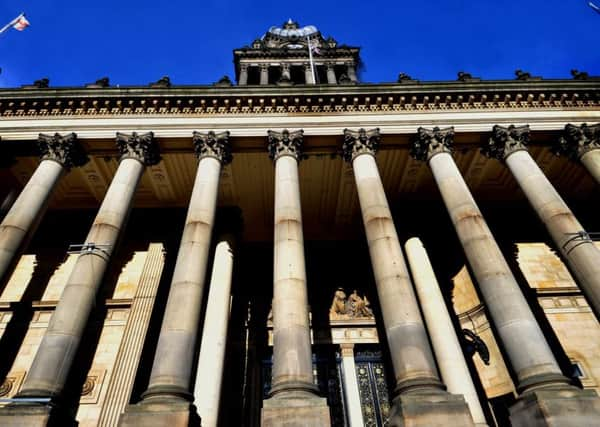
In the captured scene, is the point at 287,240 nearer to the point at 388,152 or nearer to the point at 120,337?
the point at 388,152

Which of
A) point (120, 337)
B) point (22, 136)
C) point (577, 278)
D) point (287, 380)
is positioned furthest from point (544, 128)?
point (22, 136)

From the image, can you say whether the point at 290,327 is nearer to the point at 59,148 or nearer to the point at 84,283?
the point at 84,283

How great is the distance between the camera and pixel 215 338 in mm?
13711

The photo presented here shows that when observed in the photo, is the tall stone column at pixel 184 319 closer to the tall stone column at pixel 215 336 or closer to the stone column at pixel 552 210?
the tall stone column at pixel 215 336

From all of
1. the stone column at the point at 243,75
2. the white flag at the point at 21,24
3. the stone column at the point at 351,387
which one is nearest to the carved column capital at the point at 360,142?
the stone column at the point at 351,387

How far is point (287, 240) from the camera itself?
11.6 metres

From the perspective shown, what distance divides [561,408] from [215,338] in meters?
10.5

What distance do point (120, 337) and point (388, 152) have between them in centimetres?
1399

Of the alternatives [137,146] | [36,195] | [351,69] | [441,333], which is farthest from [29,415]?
[351,69]

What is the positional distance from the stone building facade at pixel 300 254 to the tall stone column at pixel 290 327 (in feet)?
0.17

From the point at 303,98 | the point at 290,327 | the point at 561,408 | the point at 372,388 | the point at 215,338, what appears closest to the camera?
the point at 561,408

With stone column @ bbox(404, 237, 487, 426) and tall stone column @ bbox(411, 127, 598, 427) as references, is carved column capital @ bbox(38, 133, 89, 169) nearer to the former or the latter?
tall stone column @ bbox(411, 127, 598, 427)

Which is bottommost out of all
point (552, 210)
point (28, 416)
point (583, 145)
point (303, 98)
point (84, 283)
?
point (28, 416)

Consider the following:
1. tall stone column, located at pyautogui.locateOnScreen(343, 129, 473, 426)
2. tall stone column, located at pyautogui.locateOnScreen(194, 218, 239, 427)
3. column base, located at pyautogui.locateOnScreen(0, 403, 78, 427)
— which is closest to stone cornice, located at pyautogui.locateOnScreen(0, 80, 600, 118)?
tall stone column, located at pyautogui.locateOnScreen(343, 129, 473, 426)
